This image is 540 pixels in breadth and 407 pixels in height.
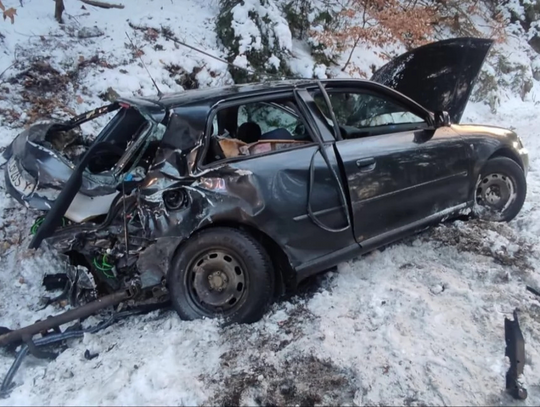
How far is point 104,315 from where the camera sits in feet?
12.1

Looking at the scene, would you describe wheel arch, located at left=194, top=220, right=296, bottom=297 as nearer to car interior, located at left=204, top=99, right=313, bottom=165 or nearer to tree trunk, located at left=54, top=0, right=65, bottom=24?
car interior, located at left=204, top=99, right=313, bottom=165

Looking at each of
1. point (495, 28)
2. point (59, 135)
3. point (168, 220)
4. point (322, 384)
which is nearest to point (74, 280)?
point (168, 220)

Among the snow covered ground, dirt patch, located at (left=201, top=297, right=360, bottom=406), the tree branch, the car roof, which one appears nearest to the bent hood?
the snow covered ground

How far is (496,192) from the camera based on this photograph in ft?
16.2

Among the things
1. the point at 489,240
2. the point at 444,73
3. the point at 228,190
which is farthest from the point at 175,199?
the point at 444,73

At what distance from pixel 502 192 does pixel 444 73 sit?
4.94 feet

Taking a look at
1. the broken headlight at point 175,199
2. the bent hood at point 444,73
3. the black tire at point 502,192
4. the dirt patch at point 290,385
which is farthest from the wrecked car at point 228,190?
the bent hood at point 444,73

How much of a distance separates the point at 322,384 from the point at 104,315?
1.83 metres

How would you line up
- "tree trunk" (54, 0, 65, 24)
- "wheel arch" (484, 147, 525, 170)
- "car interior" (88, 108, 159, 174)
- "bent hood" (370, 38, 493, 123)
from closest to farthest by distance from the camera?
"car interior" (88, 108, 159, 174), "wheel arch" (484, 147, 525, 170), "bent hood" (370, 38, 493, 123), "tree trunk" (54, 0, 65, 24)

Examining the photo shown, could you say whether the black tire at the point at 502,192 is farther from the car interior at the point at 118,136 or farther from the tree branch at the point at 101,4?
the tree branch at the point at 101,4

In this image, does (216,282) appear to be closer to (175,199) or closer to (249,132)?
(175,199)

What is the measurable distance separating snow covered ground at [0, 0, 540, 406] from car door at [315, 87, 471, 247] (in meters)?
0.40

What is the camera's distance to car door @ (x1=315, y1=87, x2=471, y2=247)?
12.4 feet

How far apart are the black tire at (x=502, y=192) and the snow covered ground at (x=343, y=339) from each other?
0.17 metres
